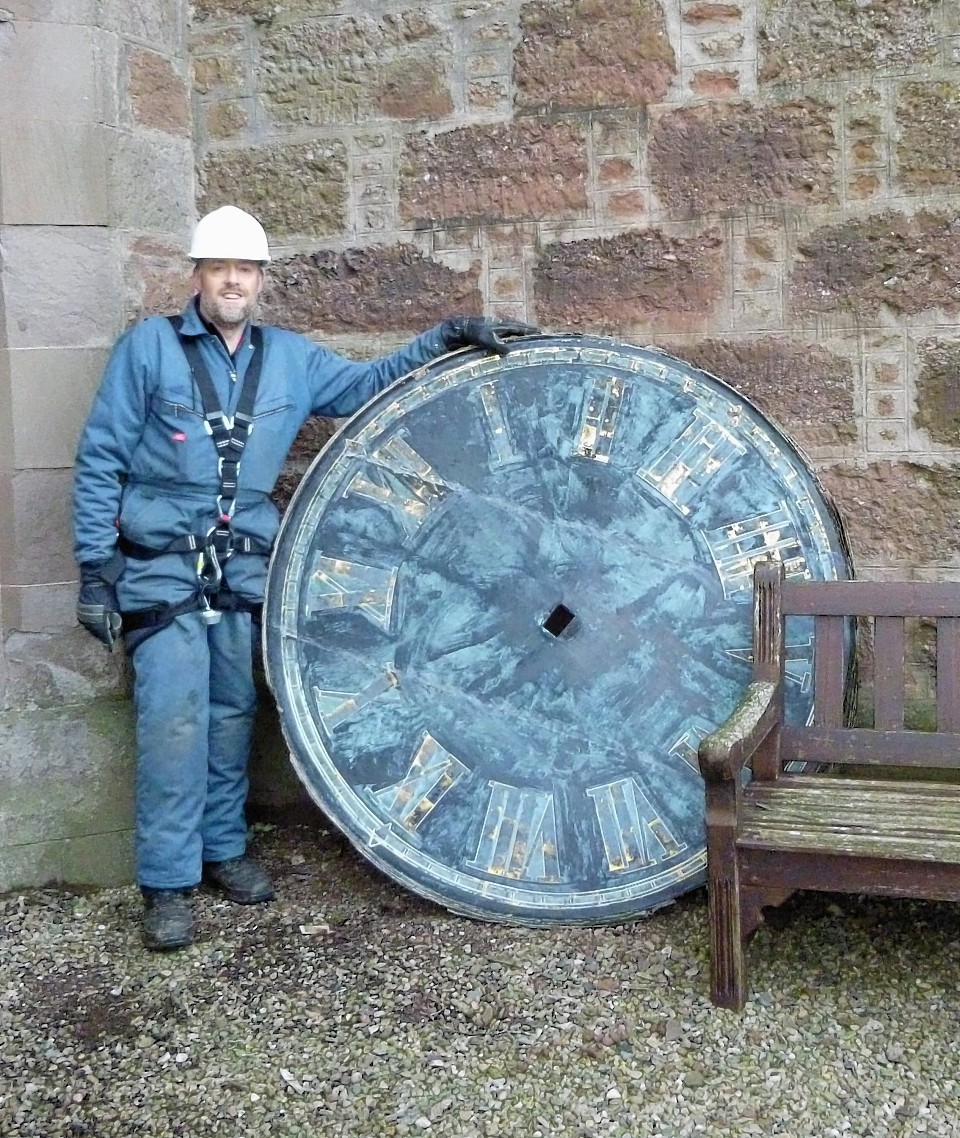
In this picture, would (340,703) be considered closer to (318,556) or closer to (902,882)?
(318,556)

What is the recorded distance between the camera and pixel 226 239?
8.70ft

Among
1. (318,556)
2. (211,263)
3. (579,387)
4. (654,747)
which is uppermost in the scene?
(211,263)

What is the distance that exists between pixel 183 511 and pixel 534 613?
804 millimetres

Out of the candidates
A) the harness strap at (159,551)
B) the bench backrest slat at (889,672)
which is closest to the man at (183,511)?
the harness strap at (159,551)

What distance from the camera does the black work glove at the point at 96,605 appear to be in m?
2.59

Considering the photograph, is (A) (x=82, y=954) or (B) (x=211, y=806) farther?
(B) (x=211, y=806)

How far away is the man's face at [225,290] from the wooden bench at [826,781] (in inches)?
50.3

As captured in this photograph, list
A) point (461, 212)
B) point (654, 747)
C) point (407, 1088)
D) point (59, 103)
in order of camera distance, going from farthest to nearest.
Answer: point (461, 212), point (59, 103), point (654, 747), point (407, 1088)

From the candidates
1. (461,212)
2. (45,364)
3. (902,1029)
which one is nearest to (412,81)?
(461,212)

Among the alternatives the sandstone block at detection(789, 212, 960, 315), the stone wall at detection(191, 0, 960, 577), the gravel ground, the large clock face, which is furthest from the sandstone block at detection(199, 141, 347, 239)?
the gravel ground

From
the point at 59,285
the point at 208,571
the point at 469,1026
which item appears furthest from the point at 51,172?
the point at 469,1026

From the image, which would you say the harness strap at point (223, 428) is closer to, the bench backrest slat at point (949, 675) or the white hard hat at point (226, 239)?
the white hard hat at point (226, 239)

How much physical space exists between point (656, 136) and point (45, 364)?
5.06 ft

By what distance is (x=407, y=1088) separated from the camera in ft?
6.63
